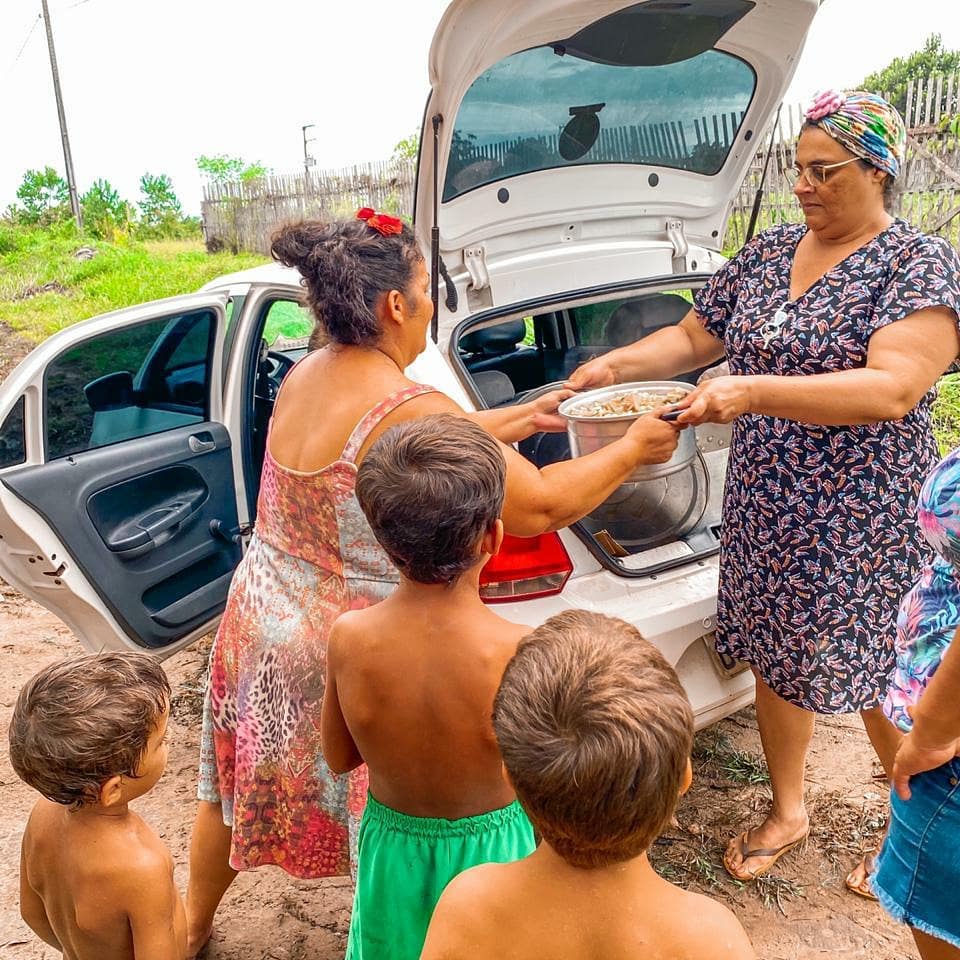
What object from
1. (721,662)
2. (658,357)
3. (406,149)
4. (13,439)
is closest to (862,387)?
(658,357)

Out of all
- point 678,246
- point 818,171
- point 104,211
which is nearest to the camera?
point 818,171

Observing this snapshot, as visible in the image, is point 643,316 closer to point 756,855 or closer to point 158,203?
point 756,855

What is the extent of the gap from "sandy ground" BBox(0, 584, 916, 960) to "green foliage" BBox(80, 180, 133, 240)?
63.9ft

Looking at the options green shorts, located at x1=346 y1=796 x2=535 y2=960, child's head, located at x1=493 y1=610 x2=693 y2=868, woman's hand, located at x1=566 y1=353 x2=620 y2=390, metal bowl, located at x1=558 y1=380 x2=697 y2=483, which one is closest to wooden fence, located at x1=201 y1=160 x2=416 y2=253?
woman's hand, located at x1=566 y1=353 x2=620 y2=390

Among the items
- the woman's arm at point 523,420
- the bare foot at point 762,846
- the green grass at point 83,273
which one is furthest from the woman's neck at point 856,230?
the green grass at point 83,273

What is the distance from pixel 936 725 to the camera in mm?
1373

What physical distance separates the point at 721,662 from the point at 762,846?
51 centimetres

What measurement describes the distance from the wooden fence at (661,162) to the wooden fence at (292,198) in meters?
0.02

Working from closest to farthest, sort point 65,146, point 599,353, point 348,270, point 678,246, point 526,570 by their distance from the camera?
point 348,270 < point 526,570 < point 678,246 < point 599,353 < point 65,146

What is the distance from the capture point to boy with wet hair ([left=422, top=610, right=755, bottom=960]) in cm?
100

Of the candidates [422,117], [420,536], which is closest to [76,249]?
[422,117]

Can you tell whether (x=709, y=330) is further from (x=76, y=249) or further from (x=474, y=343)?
(x=76, y=249)

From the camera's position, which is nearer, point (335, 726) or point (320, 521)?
point (335, 726)

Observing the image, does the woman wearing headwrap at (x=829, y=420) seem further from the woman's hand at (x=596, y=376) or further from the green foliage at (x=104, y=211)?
the green foliage at (x=104, y=211)
